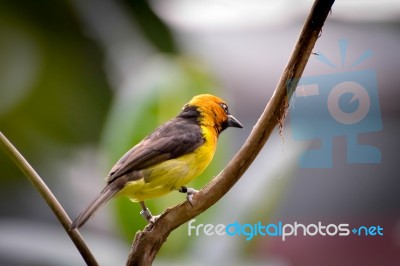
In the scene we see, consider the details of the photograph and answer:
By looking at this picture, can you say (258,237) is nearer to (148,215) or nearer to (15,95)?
(148,215)

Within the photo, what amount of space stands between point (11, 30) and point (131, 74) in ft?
1.71

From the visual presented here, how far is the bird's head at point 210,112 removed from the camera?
223 cm

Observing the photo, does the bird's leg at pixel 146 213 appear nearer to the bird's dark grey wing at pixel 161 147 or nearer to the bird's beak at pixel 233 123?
the bird's dark grey wing at pixel 161 147

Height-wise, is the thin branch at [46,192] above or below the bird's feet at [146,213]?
above

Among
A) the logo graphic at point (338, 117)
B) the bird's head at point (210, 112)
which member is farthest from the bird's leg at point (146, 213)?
the logo graphic at point (338, 117)

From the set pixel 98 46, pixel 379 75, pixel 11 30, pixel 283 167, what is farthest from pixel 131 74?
pixel 379 75

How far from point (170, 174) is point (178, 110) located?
30cm

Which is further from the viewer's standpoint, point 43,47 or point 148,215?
point 43,47

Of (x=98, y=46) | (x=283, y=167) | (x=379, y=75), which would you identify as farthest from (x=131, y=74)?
(x=379, y=75)

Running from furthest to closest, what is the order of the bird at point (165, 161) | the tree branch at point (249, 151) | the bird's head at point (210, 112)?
1. the bird's head at point (210, 112)
2. the bird at point (165, 161)
3. the tree branch at point (249, 151)

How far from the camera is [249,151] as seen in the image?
185cm

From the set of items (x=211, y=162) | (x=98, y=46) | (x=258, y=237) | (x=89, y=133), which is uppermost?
(x=98, y=46)

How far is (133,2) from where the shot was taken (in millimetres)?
2391

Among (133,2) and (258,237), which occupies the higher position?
(133,2)
